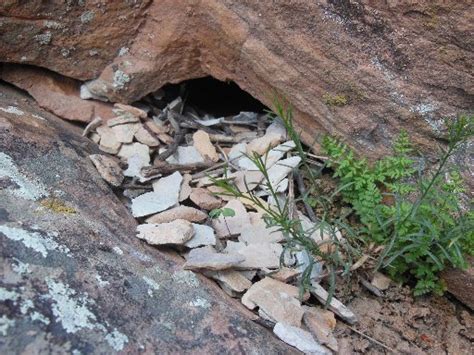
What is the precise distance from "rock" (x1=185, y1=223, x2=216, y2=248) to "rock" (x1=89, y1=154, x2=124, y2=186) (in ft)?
1.37

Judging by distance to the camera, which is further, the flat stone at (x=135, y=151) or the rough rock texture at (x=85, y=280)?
the flat stone at (x=135, y=151)

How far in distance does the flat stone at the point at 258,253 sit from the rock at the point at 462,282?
689 mm

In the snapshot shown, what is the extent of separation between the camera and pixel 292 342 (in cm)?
189

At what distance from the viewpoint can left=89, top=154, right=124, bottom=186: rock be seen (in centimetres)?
239

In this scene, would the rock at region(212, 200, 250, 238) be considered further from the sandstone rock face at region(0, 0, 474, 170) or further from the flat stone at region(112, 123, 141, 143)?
the flat stone at region(112, 123, 141, 143)

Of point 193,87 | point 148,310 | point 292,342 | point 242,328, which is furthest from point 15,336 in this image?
point 193,87

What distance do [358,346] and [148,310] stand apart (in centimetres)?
81

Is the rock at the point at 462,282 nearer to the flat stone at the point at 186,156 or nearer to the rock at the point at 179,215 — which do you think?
the rock at the point at 179,215

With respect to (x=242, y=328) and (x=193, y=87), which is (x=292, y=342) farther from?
(x=193, y=87)

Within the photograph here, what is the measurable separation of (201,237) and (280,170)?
0.56 m

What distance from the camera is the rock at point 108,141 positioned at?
2.71 meters

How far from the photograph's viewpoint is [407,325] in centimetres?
220

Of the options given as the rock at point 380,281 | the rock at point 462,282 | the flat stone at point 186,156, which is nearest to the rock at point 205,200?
the flat stone at point 186,156

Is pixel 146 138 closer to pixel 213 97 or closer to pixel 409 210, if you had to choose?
pixel 213 97
